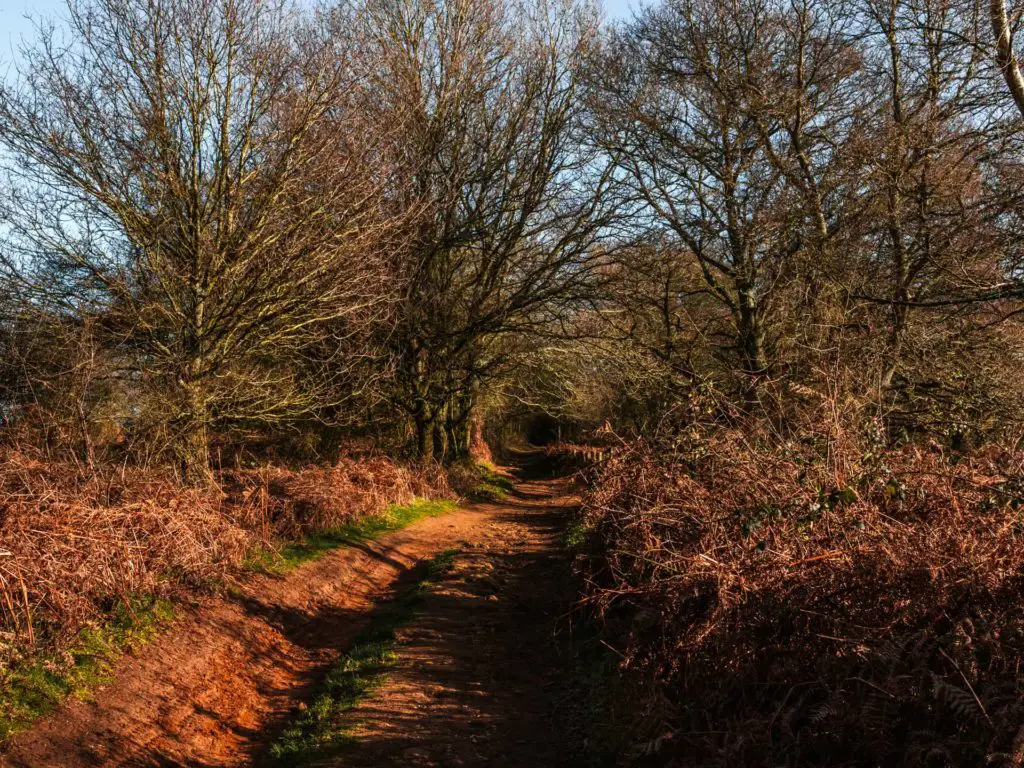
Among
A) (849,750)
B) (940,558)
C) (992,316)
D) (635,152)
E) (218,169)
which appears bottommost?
(849,750)

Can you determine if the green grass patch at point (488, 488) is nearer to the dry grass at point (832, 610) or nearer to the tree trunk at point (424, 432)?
the tree trunk at point (424, 432)

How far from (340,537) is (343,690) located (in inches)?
226

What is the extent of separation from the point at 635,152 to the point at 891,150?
21.1 ft

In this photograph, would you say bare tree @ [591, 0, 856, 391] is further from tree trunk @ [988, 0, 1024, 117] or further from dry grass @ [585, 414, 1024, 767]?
dry grass @ [585, 414, 1024, 767]

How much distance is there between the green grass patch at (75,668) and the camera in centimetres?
593

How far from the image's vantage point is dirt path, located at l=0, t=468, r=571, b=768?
5.91 m

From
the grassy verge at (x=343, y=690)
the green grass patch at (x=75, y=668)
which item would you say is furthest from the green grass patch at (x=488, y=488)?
the green grass patch at (x=75, y=668)

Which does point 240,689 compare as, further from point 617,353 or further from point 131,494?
point 617,353

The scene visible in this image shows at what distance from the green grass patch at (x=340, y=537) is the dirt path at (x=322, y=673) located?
0.27 metres

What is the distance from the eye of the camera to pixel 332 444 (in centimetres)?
1983

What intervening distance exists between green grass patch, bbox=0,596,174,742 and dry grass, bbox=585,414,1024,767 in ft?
14.7

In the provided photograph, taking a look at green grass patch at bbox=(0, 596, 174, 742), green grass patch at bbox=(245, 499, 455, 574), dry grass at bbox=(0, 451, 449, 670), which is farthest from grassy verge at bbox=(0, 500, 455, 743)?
green grass patch at bbox=(245, 499, 455, 574)

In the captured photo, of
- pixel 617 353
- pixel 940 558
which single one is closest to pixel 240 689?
pixel 940 558

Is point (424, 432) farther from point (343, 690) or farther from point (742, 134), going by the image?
point (343, 690)
